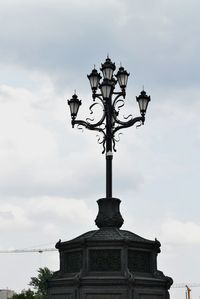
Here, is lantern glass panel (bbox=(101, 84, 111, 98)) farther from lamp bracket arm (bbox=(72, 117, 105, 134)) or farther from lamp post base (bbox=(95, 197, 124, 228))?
lamp post base (bbox=(95, 197, 124, 228))

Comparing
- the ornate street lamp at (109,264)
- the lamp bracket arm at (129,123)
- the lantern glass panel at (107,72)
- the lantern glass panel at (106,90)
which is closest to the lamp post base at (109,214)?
the ornate street lamp at (109,264)

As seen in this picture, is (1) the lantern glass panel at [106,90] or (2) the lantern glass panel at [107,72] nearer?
(1) the lantern glass panel at [106,90]

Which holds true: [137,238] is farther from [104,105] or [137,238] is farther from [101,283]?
[104,105]

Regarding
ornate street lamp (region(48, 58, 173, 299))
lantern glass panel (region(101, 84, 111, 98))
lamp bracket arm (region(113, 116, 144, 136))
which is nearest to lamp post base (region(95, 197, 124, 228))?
ornate street lamp (region(48, 58, 173, 299))

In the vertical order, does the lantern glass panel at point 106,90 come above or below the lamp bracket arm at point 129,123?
above

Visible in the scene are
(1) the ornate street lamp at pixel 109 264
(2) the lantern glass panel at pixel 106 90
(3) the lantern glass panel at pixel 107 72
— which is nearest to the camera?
(1) the ornate street lamp at pixel 109 264

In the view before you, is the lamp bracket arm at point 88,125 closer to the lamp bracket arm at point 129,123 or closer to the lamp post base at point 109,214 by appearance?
the lamp bracket arm at point 129,123

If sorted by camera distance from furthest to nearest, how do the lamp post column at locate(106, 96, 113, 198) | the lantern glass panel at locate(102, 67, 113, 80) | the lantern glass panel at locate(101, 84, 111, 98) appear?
the lantern glass panel at locate(102, 67, 113, 80)
the lantern glass panel at locate(101, 84, 111, 98)
the lamp post column at locate(106, 96, 113, 198)

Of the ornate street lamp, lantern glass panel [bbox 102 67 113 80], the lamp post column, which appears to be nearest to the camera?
the ornate street lamp

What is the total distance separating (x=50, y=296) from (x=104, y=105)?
16.4 ft

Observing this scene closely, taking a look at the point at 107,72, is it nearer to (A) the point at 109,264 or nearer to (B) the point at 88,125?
(B) the point at 88,125

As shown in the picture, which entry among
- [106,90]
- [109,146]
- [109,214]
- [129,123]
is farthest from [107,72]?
[109,214]

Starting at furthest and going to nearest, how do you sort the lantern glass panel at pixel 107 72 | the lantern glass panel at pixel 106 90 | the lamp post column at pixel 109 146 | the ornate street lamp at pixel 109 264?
the lantern glass panel at pixel 107 72, the lantern glass panel at pixel 106 90, the lamp post column at pixel 109 146, the ornate street lamp at pixel 109 264

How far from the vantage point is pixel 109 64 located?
15852 mm
